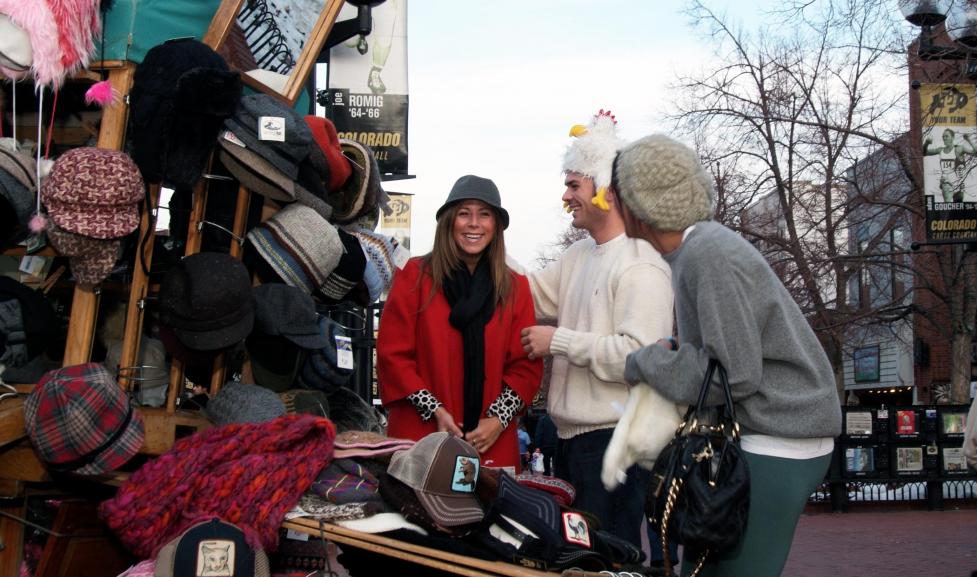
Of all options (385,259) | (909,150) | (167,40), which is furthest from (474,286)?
(909,150)

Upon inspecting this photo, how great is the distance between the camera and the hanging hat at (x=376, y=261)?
4.77 m

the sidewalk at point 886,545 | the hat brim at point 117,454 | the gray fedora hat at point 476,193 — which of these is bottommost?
the sidewalk at point 886,545

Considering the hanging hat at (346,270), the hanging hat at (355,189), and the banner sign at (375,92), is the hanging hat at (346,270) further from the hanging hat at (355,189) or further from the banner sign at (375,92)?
the banner sign at (375,92)

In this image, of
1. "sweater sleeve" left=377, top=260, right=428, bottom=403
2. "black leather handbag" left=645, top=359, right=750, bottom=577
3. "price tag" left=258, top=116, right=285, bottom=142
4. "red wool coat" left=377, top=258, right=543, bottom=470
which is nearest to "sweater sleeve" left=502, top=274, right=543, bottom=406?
"red wool coat" left=377, top=258, right=543, bottom=470

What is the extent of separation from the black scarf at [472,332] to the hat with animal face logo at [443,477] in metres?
0.95

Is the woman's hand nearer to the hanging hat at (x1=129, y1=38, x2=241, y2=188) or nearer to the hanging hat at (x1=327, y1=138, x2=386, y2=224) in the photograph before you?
the hanging hat at (x1=327, y1=138, x2=386, y2=224)

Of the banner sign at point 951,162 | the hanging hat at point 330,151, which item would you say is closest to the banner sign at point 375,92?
A: the hanging hat at point 330,151

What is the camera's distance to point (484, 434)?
4172 millimetres

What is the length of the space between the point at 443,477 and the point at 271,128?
1.61 meters

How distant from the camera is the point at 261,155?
400 cm

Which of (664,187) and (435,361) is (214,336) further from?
(664,187)

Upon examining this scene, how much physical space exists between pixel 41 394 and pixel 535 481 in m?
1.70

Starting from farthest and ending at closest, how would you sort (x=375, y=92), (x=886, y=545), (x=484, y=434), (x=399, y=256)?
(x=886, y=545)
(x=375, y=92)
(x=399, y=256)
(x=484, y=434)

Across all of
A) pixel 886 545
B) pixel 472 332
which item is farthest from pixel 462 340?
pixel 886 545
